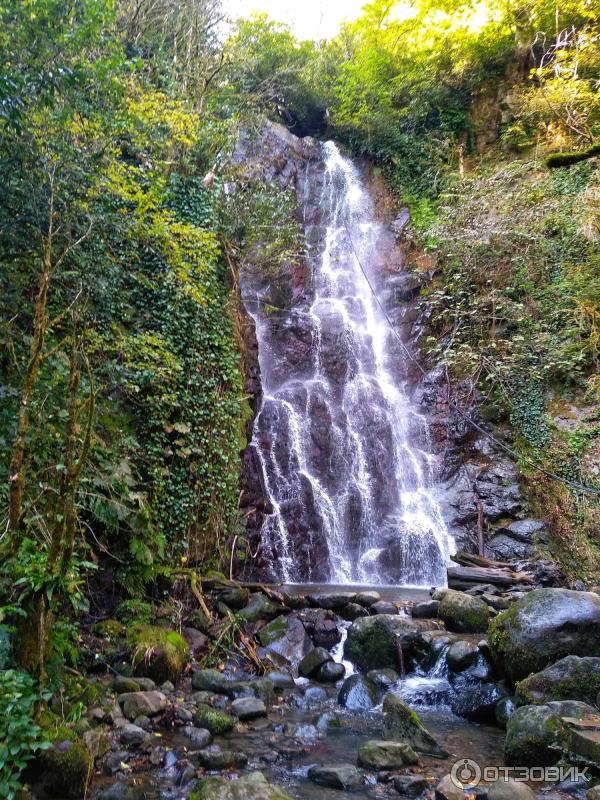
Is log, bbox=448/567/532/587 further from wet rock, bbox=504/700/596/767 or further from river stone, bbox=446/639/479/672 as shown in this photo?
wet rock, bbox=504/700/596/767

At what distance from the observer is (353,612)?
772 centimetres

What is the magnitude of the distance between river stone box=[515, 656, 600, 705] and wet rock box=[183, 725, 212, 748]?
296 centimetres

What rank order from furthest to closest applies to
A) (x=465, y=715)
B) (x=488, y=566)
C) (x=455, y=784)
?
1. (x=488, y=566)
2. (x=465, y=715)
3. (x=455, y=784)

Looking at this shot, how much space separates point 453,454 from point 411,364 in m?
3.45

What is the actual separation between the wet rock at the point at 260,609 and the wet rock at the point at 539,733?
3.67 metres

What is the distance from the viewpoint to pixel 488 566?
388 inches

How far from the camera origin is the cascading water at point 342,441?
441 inches

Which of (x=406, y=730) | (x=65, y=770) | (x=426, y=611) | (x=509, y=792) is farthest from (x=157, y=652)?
(x=426, y=611)

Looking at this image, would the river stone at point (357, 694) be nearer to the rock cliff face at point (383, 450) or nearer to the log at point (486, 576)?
the log at point (486, 576)

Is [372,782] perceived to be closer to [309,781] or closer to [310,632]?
[309,781]

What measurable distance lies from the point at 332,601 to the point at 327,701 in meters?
2.24

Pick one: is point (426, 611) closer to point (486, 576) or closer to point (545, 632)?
point (486, 576)

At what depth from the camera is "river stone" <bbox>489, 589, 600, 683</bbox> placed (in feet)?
17.4

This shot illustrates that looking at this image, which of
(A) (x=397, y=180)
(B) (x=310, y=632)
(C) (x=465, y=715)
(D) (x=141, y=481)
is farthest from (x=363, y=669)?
(A) (x=397, y=180)
